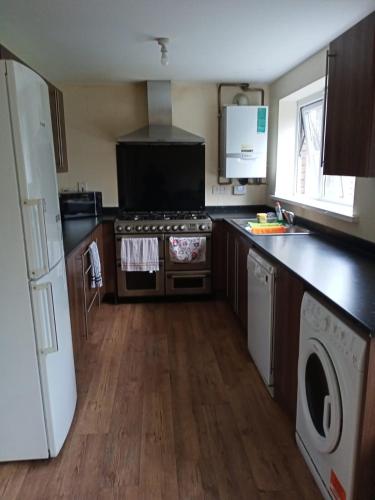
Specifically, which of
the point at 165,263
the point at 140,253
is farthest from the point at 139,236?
the point at 165,263

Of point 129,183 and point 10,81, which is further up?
point 10,81

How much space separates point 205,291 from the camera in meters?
3.86

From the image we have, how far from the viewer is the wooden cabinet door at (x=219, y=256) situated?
376 cm

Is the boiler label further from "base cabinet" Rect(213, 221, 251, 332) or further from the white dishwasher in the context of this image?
the white dishwasher

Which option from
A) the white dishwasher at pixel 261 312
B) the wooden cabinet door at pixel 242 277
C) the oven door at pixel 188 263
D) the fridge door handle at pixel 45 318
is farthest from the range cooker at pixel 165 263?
the fridge door handle at pixel 45 318

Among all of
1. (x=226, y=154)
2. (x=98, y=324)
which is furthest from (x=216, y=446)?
(x=226, y=154)

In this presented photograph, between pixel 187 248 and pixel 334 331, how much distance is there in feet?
7.81

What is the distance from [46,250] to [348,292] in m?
1.33

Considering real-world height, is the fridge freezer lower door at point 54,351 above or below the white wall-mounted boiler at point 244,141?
below

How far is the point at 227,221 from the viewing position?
3.56 meters

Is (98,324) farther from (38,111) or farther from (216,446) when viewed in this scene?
(38,111)

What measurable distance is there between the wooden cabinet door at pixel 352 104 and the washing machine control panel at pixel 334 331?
26.3 inches

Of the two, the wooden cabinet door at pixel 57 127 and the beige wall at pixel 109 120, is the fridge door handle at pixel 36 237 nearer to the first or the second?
the wooden cabinet door at pixel 57 127

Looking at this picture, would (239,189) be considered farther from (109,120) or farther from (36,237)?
(36,237)
